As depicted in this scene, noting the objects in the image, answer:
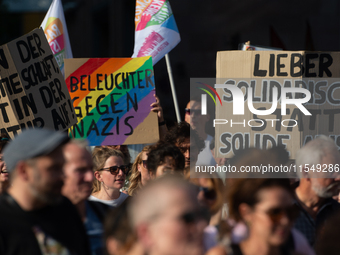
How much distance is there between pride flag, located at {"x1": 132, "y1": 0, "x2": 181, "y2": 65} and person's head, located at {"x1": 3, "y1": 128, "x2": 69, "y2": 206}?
3.41 metres

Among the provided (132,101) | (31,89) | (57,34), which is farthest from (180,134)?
(57,34)

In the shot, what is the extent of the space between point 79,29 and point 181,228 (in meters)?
8.18

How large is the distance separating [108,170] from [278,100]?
62.8 inches

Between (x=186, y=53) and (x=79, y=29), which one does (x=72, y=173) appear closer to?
(x=186, y=53)

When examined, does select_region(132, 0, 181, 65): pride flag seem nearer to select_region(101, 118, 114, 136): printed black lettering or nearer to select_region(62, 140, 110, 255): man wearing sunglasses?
select_region(101, 118, 114, 136): printed black lettering

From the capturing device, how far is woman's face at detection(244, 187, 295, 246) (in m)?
1.88

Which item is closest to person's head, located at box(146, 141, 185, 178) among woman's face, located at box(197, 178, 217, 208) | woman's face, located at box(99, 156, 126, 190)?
woman's face, located at box(99, 156, 126, 190)

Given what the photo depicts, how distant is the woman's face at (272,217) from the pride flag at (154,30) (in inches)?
135

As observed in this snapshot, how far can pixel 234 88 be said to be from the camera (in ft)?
13.2

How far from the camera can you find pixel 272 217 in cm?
188

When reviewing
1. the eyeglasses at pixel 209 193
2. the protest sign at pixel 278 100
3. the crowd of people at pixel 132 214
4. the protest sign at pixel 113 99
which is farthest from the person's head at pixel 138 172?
the crowd of people at pixel 132 214

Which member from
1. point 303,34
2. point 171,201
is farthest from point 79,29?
point 171,201

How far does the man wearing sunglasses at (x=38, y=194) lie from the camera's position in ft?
5.77

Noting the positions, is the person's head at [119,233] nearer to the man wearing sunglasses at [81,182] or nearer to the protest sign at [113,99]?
the man wearing sunglasses at [81,182]
